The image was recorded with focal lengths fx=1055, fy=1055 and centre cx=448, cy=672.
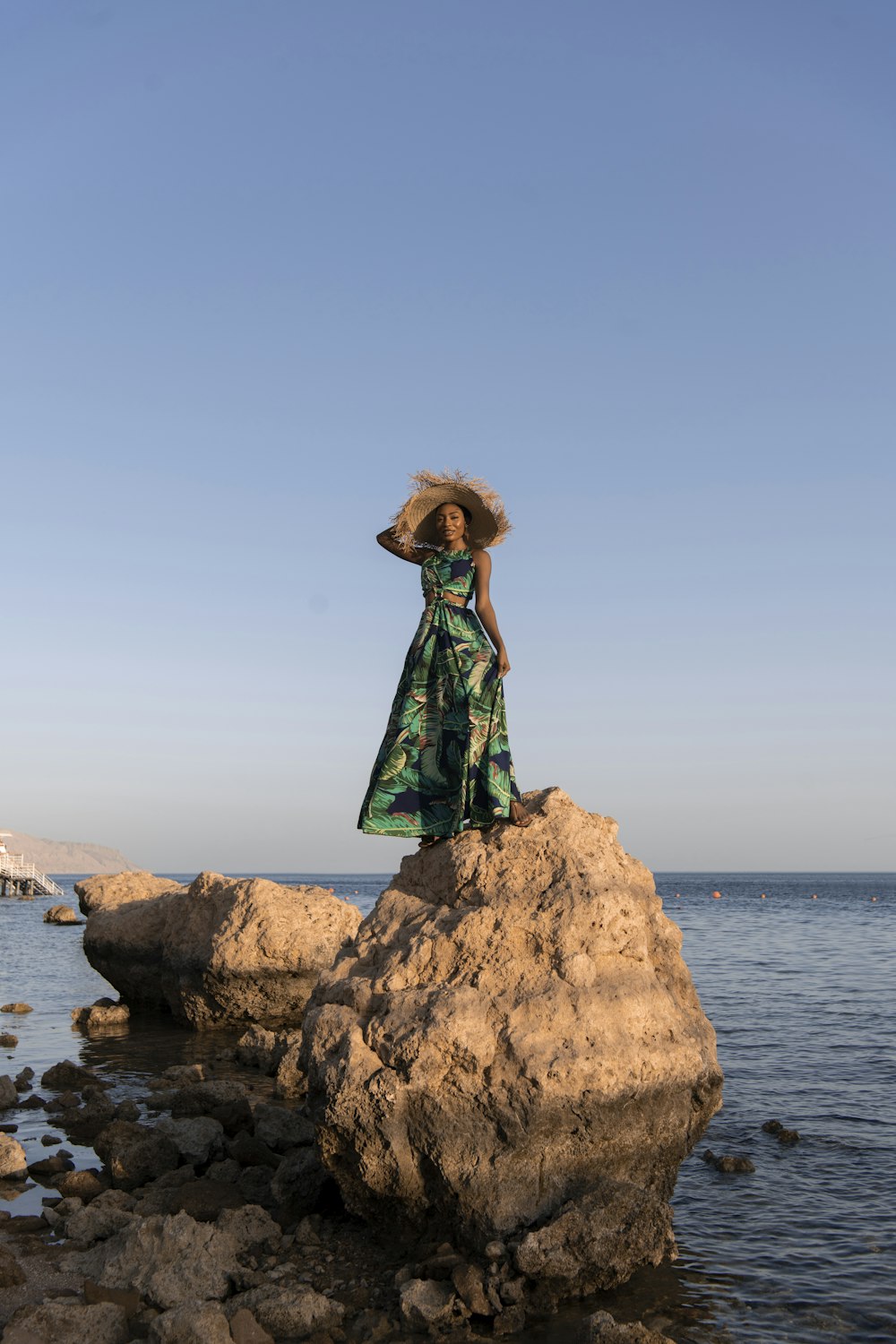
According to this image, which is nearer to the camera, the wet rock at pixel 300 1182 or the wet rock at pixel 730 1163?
the wet rock at pixel 300 1182

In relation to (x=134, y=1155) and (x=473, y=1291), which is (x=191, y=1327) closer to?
(x=473, y=1291)

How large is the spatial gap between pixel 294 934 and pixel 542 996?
30.0 feet

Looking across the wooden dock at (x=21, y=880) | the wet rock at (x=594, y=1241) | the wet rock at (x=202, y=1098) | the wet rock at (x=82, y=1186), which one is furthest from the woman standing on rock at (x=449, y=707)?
the wooden dock at (x=21, y=880)

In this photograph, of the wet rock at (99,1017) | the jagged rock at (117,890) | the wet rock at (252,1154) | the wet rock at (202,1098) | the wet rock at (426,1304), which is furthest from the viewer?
the jagged rock at (117,890)

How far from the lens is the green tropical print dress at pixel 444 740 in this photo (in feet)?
26.9

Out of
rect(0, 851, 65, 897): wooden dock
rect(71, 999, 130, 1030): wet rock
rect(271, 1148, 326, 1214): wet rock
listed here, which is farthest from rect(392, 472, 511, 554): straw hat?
rect(0, 851, 65, 897): wooden dock

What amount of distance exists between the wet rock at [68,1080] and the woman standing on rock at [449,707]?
20.8 ft

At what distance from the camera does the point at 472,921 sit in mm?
7488

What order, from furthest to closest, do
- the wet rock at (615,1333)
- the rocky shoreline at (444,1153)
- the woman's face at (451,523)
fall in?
the woman's face at (451,523) < the rocky shoreline at (444,1153) < the wet rock at (615,1333)

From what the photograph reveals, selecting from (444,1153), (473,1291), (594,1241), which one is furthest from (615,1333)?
(444,1153)

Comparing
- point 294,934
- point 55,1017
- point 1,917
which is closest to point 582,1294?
point 294,934

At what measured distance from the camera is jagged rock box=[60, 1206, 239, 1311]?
6242 mm

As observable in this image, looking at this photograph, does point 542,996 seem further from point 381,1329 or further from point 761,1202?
point 761,1202

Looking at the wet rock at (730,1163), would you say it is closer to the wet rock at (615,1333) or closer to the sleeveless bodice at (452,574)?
the wet rock at (615,1333)
